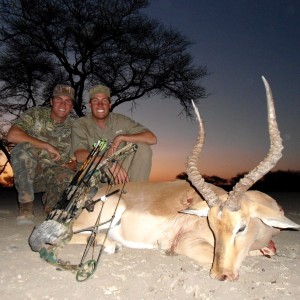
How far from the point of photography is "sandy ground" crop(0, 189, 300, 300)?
2.59 m

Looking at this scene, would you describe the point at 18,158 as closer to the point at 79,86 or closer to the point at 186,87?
the point at 79,86

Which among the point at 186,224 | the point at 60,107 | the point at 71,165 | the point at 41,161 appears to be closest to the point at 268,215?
the point at 186,224

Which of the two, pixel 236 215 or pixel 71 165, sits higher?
pixel 236 215

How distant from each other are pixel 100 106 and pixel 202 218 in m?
2.32

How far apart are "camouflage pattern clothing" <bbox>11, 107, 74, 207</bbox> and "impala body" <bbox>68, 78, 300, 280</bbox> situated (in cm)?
94

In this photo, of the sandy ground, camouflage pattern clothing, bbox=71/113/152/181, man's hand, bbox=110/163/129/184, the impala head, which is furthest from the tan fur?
camouflage pattern clothing, bbox=71/113/152/181

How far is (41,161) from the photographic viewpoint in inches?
208

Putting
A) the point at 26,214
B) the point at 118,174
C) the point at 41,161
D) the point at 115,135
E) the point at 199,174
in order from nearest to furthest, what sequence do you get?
the point at 199,174, the point at 118,174, the point at 26,214, the point at 41,161, the point at 115,135

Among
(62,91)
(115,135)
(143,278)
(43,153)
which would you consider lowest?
(143,278)

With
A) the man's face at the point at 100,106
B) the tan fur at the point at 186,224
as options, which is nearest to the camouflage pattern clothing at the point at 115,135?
the man's face at the point at 100,106

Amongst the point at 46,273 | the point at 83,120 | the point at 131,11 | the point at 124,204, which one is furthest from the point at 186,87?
the point at 46,273

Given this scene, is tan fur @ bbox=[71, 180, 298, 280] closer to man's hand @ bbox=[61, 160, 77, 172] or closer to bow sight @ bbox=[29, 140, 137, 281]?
bow sight @ bbox=[29, 140, 137, 281]

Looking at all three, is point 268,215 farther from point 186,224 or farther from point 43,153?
point 43,153

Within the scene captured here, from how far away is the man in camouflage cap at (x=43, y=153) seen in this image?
4879 millimetres
